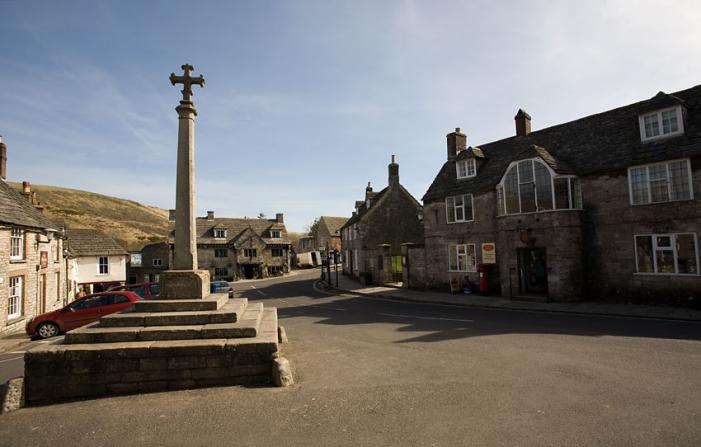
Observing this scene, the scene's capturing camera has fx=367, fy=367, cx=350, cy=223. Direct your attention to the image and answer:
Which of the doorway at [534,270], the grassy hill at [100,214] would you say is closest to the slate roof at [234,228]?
the grassy hill at [100,214]

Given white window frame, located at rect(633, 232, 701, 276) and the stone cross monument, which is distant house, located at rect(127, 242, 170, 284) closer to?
the stone cross monument

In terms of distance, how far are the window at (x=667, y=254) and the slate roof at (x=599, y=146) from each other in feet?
11.1

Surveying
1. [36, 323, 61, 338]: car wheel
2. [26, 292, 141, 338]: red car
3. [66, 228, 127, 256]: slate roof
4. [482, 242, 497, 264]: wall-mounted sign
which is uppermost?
[66, 228, 127, 256]: slate roof

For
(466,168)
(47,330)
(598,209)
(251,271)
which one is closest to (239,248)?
(251,271)

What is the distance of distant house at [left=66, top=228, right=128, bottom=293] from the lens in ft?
116

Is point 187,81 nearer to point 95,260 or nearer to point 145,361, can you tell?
point 145,361

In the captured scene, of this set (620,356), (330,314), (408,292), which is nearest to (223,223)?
(408,292)

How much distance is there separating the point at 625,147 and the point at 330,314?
16215mm

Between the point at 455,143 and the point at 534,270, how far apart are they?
35.7 feet

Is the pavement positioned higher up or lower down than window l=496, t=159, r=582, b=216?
lower down

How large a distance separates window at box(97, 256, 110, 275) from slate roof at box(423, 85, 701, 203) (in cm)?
3260

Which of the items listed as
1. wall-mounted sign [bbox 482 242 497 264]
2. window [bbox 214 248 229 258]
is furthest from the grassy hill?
wall-mounted sign [bbox 482 242 497 264]

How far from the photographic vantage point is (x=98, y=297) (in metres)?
15.5

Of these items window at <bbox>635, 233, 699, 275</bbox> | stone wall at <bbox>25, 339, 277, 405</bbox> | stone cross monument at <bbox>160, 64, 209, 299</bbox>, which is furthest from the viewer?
window at <bbox>635, 233, 699, 275</bbox>
